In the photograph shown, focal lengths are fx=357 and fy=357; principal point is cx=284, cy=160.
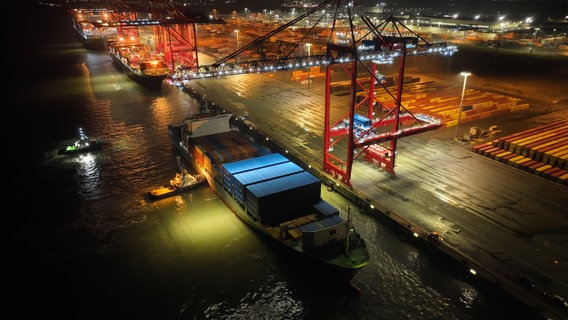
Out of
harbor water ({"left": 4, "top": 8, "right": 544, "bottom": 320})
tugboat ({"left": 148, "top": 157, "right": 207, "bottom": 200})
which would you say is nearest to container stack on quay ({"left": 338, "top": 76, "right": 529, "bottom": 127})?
tugboat ({"left": 148, "top": 157, "right": 207, "bottom": 200})

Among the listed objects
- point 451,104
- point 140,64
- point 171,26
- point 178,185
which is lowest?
point 178,185

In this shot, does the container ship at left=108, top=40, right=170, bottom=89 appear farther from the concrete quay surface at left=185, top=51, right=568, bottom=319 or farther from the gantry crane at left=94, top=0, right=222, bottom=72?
the concrete quay surface at left=185, top=51, right=568, bottom=319

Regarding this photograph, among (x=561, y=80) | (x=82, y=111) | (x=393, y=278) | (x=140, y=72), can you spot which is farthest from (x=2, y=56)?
(x=561, y=80)

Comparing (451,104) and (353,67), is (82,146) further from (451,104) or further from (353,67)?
(451,104)

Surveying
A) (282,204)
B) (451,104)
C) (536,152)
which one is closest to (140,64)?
(451,104)

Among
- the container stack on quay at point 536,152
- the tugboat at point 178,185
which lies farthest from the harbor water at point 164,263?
the container stack on quay at point 536,152

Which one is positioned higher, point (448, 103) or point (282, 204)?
point (448, 103)
